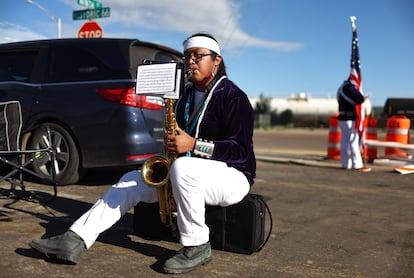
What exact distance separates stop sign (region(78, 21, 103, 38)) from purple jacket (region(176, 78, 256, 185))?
9.25 meters

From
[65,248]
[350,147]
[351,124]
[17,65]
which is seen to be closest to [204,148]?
[65,248]

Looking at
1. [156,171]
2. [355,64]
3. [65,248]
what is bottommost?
[65,248]

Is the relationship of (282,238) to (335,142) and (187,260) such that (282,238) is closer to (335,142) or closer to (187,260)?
(187,260)

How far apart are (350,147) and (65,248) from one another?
6.48m

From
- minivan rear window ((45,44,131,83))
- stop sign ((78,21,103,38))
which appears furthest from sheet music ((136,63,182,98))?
stop sign ((78,21,103,38))

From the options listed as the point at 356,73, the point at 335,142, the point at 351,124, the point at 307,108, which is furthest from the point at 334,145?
the point at 307,108

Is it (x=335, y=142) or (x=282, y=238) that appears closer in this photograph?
(x=282, y=238)

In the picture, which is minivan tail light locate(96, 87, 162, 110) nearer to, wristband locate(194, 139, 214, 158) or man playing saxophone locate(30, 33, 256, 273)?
man playing saxophone locate(30, 33, 256, 273)

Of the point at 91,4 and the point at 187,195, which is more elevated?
the point at 91,4

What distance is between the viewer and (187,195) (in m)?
2.62

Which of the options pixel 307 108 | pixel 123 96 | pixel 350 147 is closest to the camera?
pixel 123 96

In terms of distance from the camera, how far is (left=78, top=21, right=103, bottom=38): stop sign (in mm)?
11453

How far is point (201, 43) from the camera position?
3012 millimetres

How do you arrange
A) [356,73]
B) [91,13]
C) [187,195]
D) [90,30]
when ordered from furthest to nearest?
[91,13] → [90,30] → [356,73] → [187,195]
